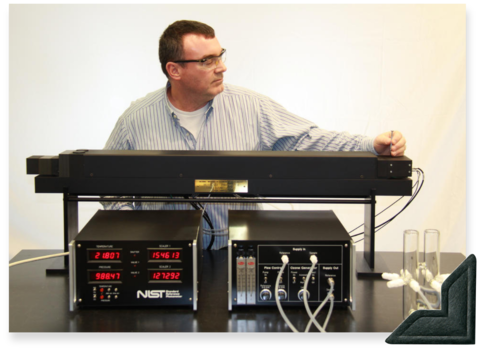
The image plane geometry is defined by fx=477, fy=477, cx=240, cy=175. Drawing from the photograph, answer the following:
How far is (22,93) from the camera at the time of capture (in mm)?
3152

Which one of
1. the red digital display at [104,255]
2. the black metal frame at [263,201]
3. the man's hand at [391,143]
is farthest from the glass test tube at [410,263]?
the red digital display at [104,255]

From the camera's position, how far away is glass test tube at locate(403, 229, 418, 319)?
1.21 m

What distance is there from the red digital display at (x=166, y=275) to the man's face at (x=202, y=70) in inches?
44.0

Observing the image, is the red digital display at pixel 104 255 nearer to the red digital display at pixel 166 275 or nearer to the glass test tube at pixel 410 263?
the red digital display at pixel 166 275

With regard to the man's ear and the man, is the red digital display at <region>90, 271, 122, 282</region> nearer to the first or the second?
the man

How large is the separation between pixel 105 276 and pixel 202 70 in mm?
1237

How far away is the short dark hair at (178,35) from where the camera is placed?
228 cm

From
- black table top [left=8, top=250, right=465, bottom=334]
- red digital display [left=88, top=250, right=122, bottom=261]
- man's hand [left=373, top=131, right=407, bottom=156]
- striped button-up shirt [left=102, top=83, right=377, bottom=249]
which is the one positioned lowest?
black table top [left=8, top=250, right=465, bottom=334]

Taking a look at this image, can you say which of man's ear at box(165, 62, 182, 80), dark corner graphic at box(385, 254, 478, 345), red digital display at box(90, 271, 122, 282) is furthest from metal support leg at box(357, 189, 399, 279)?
man's ear at box(165, 62, 182, 80)

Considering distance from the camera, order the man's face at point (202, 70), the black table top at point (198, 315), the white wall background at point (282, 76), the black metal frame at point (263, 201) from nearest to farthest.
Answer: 1. the black table top at point (198, 315)
2. the black metal frame at point (263, 201)
3. the man's face at point (202, 70)
4. the white wall background at point (282, 76)

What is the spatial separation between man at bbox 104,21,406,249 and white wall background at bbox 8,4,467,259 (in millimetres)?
859

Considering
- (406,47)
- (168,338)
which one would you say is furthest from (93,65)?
(168,338)

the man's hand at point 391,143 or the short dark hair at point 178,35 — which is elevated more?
the short dark hair at point 178,35

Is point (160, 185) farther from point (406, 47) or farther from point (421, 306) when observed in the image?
point (406, 47)
